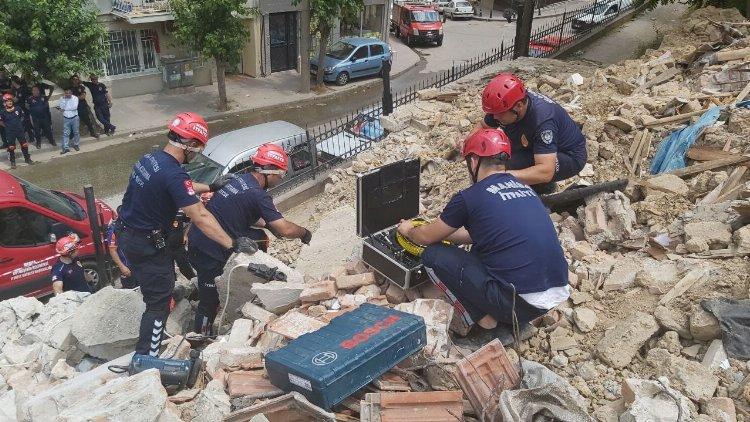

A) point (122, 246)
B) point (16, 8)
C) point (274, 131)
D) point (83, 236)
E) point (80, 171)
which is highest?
point (16, 8)

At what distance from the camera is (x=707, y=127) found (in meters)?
7.35

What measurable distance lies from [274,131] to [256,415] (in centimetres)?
829

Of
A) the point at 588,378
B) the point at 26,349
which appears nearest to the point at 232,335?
the point at 26,349

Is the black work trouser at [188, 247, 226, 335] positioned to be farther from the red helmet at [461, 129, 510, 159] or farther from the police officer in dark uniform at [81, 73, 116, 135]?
the police officer in dark uniform at [81, 73, 116, 135]

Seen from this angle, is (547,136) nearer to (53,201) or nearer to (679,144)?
(679,144)

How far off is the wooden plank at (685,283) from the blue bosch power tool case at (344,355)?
6.70ft

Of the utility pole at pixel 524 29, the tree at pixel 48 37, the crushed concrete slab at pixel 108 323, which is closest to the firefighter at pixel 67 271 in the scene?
the crushed concrete slab at pixel 108 323

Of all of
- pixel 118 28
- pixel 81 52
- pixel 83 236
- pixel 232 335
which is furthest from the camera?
pixel 118 28

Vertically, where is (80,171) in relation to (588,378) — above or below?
below

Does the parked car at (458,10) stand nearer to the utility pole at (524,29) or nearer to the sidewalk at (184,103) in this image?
the sidewalk at (184,103)

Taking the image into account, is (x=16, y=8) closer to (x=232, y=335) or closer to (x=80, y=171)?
(x=80, y=171)

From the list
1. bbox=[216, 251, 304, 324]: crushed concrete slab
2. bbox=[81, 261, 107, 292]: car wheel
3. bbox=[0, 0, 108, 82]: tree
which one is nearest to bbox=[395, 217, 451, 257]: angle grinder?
bbox=[216, 251, 304, 324]: crushed concrete slab

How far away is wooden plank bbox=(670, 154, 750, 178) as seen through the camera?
6.53 m

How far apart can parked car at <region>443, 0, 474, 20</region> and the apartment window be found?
19.6 meters
